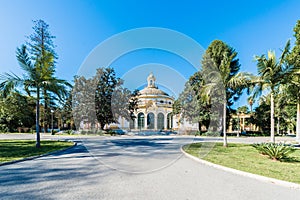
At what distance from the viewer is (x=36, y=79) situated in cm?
1128

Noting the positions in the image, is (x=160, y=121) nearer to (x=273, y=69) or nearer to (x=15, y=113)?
(x=15, y=113)

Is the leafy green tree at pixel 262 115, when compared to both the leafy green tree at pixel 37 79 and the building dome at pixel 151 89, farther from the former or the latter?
the leafy green tree at pixel 37 79

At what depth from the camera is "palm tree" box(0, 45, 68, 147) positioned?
430 inches

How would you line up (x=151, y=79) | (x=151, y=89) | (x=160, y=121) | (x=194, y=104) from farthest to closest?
(x=151, y=79) → (x=151, y=89) → (x=160, y=121) → (x=194, y=104)

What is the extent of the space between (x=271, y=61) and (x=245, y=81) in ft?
6.39

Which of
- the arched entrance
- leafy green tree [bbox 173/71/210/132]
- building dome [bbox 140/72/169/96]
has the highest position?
building dome [bbox 140/72/169/96]

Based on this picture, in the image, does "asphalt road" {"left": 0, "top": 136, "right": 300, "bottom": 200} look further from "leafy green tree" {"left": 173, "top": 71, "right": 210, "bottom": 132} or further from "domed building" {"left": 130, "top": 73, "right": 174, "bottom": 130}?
"domed building" {"left": 130, "top": 73, "right": 174, "bottom": 130}

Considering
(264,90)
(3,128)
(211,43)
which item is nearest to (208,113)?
(211,43)

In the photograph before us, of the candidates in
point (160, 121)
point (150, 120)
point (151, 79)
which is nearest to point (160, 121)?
point (160, 121)

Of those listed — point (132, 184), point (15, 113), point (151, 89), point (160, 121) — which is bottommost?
point (160, 121)

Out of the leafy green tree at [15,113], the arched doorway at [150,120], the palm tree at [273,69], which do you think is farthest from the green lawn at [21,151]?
the arched doorway at [150,120]

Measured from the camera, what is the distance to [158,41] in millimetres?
10891

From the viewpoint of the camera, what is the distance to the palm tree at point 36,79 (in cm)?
1091

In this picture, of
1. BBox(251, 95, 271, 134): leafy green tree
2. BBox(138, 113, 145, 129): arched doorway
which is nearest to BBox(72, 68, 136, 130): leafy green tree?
BBox(138, 113, 145, 129): arched doorway
